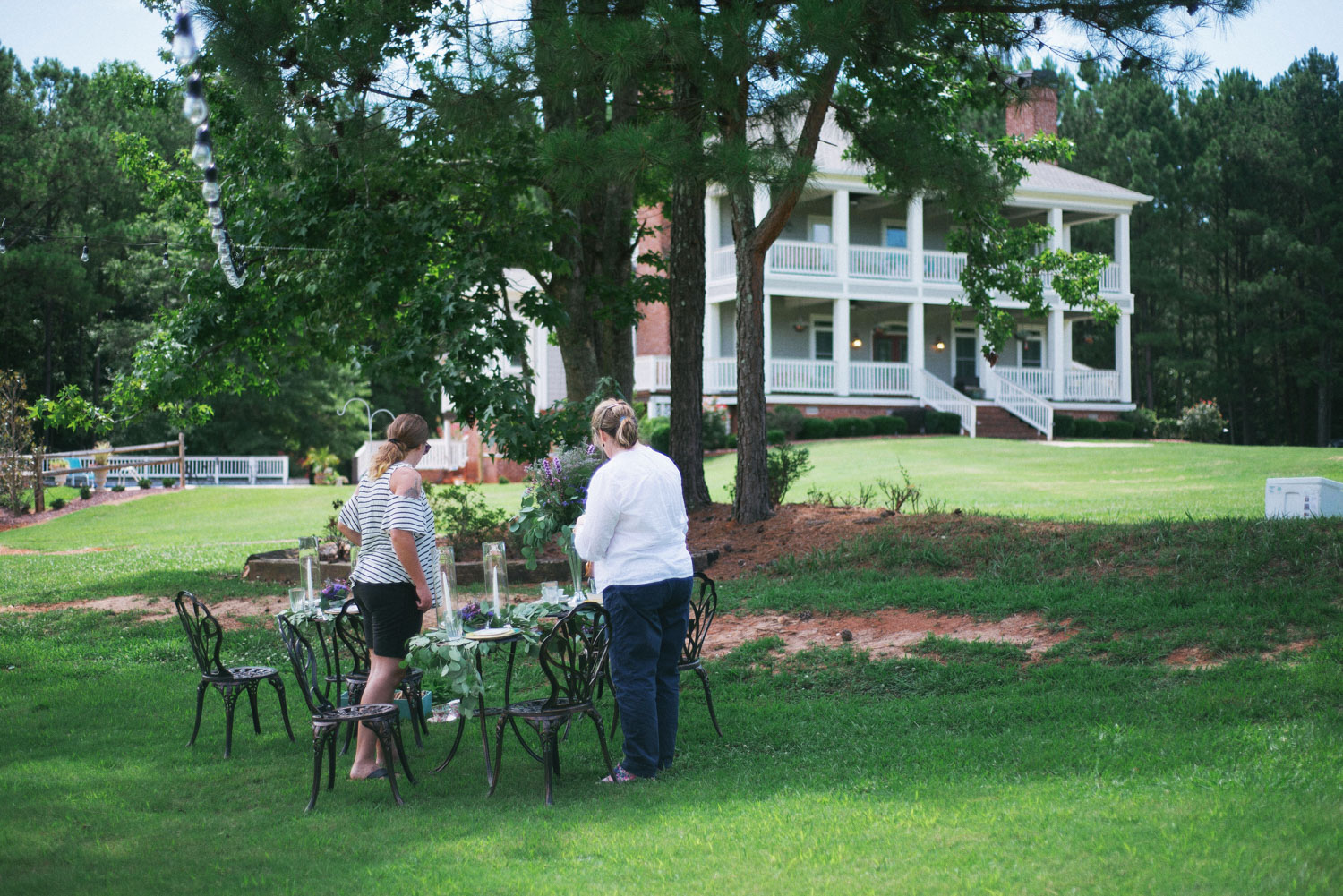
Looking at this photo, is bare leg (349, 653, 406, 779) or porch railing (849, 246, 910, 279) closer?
bare leg (349, 653, 406, 779)

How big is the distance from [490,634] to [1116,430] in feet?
90.7

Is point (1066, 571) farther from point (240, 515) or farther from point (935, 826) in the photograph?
point (240, 515)

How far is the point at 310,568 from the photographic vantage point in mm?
6137

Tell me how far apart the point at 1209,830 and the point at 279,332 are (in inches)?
473

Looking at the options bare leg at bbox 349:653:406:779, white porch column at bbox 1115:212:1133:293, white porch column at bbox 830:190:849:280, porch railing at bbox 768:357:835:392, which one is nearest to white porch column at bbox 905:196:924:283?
white porch column at bbox 830:190:849:280

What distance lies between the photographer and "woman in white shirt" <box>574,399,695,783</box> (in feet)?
16.7

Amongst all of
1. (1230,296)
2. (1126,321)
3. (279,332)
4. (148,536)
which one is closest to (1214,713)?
(279,332)

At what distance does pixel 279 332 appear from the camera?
A: 13797 millimetres

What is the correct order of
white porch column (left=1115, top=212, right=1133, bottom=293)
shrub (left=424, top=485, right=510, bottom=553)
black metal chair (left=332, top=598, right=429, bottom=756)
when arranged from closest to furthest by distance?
black metal chair (left=332, top=598, right=429, bottom=756), shrub (left=424, top=485, right=510, bottom=553), white porch column (left=1115, top=212, right=1133, bottom=293)

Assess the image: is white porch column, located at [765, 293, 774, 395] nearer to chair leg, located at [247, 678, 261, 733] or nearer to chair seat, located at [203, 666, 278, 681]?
chair leg, located at [247, 678, 261, 733]

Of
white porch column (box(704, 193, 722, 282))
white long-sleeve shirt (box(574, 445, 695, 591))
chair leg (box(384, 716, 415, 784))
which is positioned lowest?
chair leg (box(384, 716, 415, 784))

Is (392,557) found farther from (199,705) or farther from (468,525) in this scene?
(468,525)

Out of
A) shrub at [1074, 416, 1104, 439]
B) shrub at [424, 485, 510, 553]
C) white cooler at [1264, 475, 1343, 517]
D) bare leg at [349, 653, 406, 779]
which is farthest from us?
shrub at [1074, 416, 1104, 439]

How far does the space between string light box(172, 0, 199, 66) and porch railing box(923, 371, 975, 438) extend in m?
20.4
